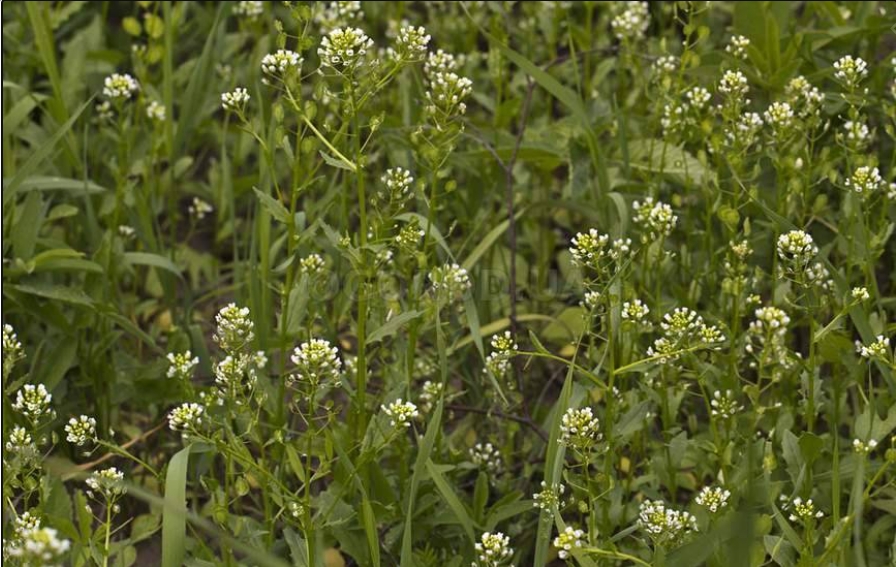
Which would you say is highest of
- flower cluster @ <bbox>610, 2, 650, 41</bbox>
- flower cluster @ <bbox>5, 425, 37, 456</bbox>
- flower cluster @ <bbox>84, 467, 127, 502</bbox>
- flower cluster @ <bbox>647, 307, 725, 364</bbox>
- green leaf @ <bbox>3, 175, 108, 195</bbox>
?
flower cluster @ <bbox>610, 2, 650, 41</bbox>

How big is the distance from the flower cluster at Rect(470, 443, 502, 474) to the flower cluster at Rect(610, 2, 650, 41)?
1224 mm

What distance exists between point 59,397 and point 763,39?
6.30 feet

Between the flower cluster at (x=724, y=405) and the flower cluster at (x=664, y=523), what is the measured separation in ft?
0.90

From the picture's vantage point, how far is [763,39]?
11.9 ft

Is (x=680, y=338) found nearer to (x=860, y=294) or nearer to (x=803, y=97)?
(x=860, y=294)

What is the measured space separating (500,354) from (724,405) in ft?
1.47

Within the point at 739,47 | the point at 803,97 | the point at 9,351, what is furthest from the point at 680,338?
the point at 9,351

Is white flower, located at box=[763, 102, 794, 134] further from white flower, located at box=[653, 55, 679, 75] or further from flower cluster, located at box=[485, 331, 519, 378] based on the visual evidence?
flower cluster, located at box=[485, 331, 519, 378]

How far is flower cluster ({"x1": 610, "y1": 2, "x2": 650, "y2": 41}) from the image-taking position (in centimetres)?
379

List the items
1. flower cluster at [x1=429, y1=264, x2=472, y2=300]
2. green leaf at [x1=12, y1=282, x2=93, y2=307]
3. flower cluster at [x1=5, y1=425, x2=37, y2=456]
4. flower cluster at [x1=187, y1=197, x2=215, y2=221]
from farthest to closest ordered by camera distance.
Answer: flower cluster at [x1=187, y1=197, x2=215, y2=221], green leaf at [x1=12, y1=282, x2=93, y2=307], flower cluster at [x1=429, y1=264, x2=472, y2=300], flower cluster at [x1=5, y1=425, x2=37, y2=456]

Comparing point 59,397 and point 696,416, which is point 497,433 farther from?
point 59,397

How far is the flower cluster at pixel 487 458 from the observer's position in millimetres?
3035

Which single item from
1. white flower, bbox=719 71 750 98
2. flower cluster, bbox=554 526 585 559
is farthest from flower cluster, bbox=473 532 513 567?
white flower, bbox=719 71 750 98

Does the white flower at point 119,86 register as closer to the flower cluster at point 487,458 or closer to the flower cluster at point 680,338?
the flower cluster at point 487,458
